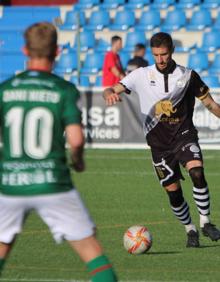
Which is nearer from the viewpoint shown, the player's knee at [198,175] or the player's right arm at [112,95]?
the player's right arm at [112,95]

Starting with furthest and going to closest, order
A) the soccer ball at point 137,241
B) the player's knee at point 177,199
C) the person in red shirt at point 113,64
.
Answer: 1. the person in red shirt at point 113,64
2. the player's knee at point 177,199
3. the soccer ball at point 137,241

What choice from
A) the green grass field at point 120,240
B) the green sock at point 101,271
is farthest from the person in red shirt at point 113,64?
the green sock at point 101,271

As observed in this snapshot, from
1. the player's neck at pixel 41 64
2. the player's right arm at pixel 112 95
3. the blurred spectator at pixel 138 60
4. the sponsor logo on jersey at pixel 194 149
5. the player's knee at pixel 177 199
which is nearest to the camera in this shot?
the player's neck at pixel 41 64

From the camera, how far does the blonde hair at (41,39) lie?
648cm

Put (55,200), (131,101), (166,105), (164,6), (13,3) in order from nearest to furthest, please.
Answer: (55,200) → (166,105) → (131,101) → (164,6) → (13,3)

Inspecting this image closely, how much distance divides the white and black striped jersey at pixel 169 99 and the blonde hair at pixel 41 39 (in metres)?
4.66

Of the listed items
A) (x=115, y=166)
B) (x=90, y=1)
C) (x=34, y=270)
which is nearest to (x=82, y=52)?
(x=90, y=1)

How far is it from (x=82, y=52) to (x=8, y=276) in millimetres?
19026

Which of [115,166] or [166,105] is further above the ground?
[166,105]

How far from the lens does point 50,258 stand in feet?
33.3

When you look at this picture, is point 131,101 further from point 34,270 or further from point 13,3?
point 34,270

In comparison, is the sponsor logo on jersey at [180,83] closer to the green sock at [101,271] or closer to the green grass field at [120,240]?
the green grass field at [120,240]

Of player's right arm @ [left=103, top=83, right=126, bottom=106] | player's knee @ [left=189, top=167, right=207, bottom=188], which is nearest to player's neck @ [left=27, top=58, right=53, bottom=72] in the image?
player's right arm @ [left=103, top=83, right=126, bottom=106]

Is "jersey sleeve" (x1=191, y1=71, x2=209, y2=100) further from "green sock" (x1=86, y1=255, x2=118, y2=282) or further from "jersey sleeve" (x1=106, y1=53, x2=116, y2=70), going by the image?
"jersey sleeve" (x1=106, y1=53, x2=116, y2=70)
